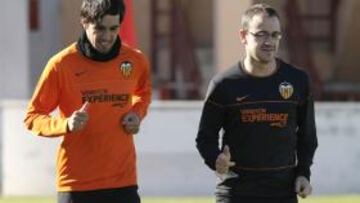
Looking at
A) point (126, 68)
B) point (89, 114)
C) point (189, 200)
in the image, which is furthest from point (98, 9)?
point (189, 200)

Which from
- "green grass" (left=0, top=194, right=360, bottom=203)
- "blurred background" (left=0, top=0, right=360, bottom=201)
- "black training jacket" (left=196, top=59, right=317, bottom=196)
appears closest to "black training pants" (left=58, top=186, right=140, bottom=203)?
"black training jacket" (left=196, top=59, right=317, bottom=196)

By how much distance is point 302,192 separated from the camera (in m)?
5.34

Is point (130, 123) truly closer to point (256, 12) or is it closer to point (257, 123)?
point (257, 123)

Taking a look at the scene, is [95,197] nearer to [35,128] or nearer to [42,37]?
[35,128]

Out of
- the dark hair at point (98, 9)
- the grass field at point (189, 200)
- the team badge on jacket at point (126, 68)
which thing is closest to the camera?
the dark hair at point (98, 9)

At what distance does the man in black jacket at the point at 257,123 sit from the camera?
532cm

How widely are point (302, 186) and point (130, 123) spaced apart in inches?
34.3

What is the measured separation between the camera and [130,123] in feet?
18.2

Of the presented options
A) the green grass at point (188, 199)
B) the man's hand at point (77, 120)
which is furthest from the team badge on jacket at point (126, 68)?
the green grass at point (188, 199)

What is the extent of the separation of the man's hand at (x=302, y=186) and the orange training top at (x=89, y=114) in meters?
0.85

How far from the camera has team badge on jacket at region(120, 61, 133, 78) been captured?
5.65m

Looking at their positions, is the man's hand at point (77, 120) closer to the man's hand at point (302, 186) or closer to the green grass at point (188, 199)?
the man's hand at point (302, 186)

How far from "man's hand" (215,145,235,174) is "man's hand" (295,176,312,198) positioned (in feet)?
1.04

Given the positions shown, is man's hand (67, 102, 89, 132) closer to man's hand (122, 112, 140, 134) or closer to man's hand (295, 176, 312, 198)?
man's hand (122, 112, 140, 134)
